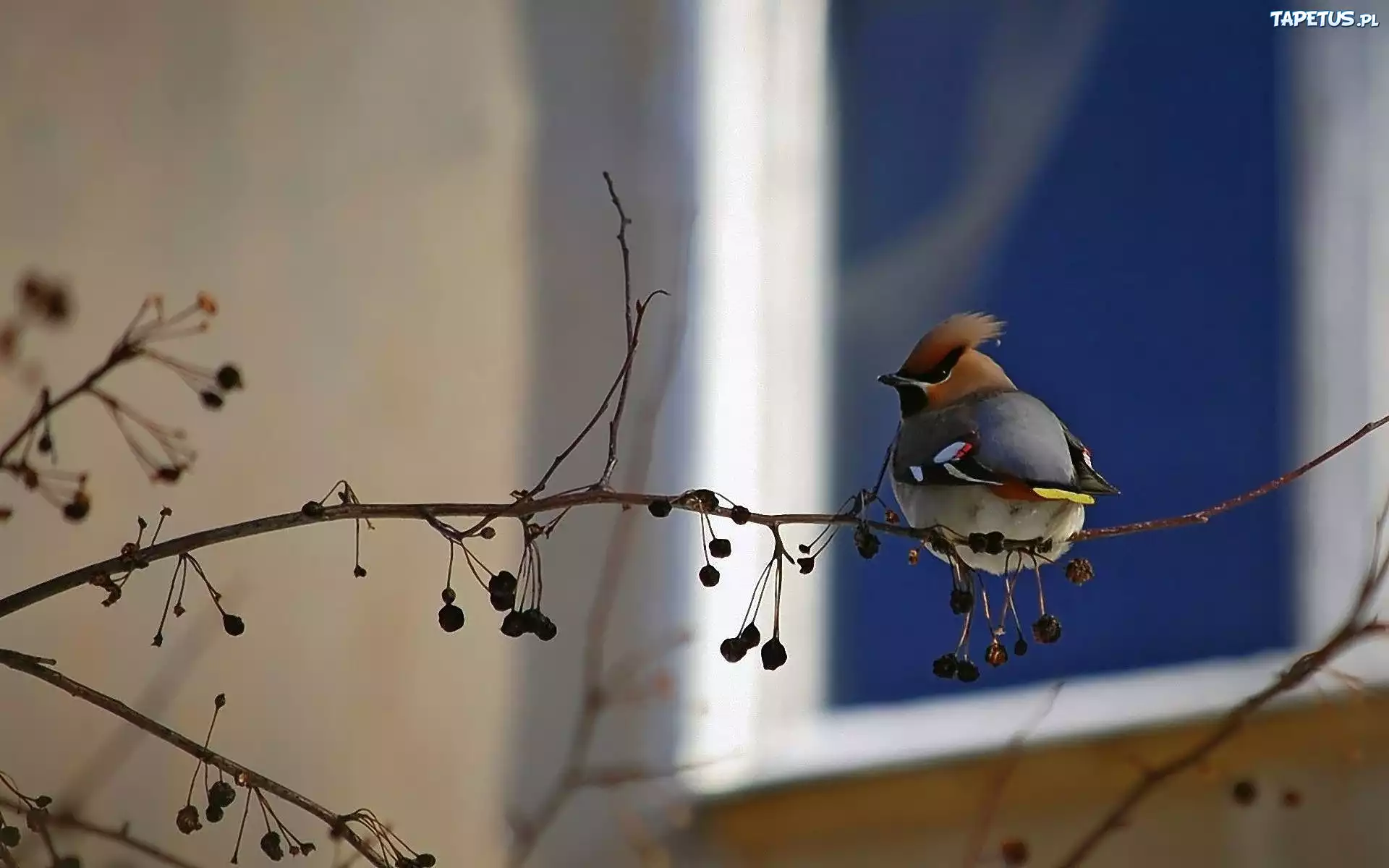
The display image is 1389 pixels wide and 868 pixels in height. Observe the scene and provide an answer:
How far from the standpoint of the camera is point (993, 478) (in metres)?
0.58

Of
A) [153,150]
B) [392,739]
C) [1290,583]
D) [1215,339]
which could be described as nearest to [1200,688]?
[1290,583]

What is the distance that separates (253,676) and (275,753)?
62 millimetres

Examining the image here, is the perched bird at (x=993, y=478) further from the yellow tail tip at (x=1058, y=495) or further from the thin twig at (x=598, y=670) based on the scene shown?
the thin twig at (x=598, y=670)

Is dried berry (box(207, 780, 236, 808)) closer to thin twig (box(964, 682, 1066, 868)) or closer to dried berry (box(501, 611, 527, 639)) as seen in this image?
dried berry (box(501, 611, 527, 639))

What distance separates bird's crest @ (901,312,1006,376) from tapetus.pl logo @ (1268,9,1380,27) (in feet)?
1.46

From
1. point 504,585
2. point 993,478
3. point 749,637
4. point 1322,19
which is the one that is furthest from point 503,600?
point 1322,19

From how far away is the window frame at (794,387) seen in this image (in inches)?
39.0

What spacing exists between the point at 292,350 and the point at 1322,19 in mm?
840

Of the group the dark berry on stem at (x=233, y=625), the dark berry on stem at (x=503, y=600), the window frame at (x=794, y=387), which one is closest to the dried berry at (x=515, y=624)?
the dark berry on stem at (x=503, y=600)

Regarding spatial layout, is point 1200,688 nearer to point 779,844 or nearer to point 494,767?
point 779,844

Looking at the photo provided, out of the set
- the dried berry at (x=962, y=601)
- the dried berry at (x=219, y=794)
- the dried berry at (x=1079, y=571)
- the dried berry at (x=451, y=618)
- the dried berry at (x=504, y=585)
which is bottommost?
the dried berry at (x=219, y=794)

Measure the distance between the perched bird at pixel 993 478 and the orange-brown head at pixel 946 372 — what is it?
0.03 feet

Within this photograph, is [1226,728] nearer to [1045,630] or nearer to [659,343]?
[1045,630]

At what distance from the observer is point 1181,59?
1022 mm
